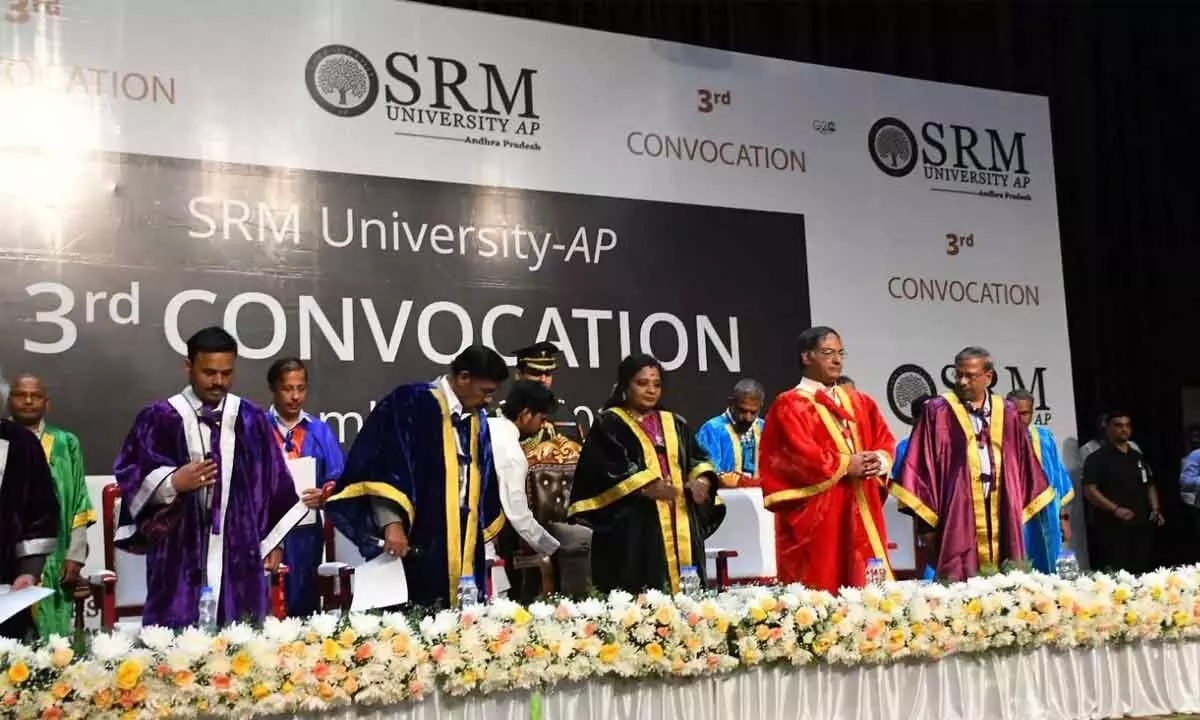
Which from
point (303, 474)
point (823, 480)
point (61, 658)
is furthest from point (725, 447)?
point (61, 658)

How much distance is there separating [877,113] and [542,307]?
3174mm

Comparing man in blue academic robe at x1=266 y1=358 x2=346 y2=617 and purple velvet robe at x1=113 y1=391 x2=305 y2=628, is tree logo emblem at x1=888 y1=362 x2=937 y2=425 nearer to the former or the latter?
man in blue academic robe at x1=266 y1=358 x2=346 y2=617

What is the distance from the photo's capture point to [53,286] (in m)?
6.58

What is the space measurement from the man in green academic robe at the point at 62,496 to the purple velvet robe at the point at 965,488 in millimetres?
3663

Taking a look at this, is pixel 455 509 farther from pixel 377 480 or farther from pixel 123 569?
pixel 123 569

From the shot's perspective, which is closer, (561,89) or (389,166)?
(389,166)

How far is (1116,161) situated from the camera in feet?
35.4

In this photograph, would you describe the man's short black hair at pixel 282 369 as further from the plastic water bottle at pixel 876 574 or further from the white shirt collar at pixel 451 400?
the plastic water bottle at pixel 876 574

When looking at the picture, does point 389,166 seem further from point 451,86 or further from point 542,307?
point 542,307

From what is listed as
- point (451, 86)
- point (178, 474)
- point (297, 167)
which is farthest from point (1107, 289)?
point (178, 474)

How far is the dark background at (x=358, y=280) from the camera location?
6.62m

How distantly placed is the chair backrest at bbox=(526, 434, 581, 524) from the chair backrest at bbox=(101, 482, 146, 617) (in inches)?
72.4

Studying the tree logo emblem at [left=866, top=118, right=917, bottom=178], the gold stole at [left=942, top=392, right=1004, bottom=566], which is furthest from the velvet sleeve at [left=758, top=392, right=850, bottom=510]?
the tree logo emblem at [left=866, top=118, right=917, bottom=178]

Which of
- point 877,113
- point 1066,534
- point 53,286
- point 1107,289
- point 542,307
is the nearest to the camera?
point 53,286
